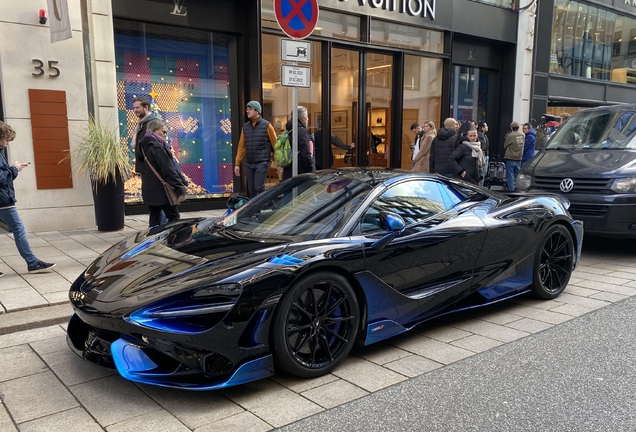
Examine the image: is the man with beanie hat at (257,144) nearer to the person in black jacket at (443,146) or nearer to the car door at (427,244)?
the person in black jacket at (443,146)

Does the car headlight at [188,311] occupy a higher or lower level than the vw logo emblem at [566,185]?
lower

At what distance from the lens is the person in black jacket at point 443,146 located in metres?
9.16

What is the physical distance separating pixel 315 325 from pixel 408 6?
35.8 feet

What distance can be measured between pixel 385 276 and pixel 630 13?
20975 millimetres

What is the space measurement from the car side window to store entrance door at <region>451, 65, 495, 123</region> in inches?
425

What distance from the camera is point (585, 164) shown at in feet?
23.5

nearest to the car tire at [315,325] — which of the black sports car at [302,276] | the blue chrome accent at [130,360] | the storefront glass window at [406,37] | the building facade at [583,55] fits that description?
the black sports car at [302,276]

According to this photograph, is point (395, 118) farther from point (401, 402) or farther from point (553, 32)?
point (401, 402)

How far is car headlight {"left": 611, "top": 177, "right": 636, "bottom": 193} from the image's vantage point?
6.68 metres

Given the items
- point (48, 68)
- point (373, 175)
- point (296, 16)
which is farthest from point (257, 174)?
point (373, 175)

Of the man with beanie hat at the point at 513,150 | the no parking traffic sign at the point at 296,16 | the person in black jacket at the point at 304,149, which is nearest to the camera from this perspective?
the no parking traffic sign at the point at 296,16

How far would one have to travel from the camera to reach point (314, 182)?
14.2ft

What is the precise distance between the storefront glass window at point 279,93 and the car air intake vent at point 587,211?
569 cm

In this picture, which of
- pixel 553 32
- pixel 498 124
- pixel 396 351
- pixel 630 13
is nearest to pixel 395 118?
pixel 498 124
